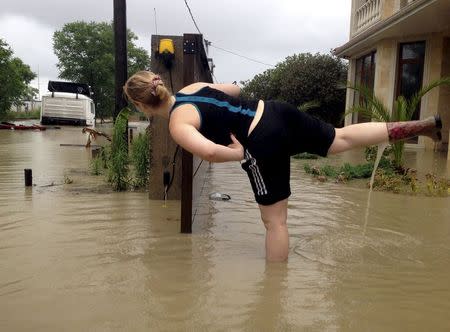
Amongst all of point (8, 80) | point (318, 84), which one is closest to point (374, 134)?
point (318, 84)

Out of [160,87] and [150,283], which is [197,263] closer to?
[150,283]

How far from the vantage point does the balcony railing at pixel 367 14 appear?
15586 millimetres

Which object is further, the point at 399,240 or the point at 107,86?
the point at 107,86

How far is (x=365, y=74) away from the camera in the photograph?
16.5 metres

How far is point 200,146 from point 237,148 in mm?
407

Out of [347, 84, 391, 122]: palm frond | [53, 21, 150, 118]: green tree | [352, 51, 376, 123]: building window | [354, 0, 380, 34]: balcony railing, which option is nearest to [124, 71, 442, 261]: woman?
[347, 84, 391, 122]: palm frond

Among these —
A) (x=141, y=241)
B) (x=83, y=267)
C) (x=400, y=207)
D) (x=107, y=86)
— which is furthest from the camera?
(x=107, y=86)

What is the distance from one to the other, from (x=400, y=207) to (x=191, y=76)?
2931 mm

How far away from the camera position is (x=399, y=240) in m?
4.13

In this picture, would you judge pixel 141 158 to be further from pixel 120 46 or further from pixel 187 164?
pixel 120 46

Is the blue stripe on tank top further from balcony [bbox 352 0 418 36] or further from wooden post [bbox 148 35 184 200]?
balcony [bbox 352 0 418 36]

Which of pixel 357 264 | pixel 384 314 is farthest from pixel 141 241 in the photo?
pixel 384 314

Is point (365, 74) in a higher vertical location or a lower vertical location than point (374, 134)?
higher

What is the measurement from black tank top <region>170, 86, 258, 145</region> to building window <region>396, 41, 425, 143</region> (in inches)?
446
